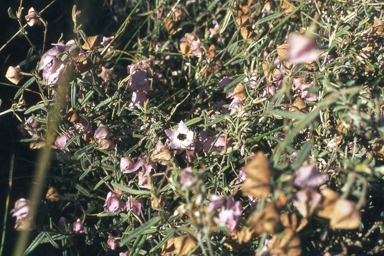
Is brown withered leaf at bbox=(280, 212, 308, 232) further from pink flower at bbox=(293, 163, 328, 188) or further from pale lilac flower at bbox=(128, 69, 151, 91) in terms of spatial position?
pale lilac flower at bbox=(128, 69, 151, 91)

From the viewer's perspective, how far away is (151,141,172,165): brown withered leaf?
1.30 metres

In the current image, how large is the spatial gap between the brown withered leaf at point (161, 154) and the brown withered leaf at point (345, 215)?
72cm

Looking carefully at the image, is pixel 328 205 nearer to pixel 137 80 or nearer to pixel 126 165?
pixel 126 165

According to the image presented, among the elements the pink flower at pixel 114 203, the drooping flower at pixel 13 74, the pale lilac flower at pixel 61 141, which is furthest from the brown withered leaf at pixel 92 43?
the pink flower at pixel 114 203

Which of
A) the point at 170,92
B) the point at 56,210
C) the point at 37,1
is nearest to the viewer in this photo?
the point at 56,210

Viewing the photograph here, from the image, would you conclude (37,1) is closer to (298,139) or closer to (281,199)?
(298,139)

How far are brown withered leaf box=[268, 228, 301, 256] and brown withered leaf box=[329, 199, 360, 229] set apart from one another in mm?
136

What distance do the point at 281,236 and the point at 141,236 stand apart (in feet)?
2.24

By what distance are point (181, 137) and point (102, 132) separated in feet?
1.23

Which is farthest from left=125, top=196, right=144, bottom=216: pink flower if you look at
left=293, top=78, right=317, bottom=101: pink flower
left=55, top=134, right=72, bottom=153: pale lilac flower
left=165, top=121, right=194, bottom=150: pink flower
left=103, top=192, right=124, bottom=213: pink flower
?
left=293, top=78, right=317, bottom=101: pink flower

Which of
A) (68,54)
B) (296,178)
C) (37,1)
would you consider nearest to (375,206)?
(296,178)

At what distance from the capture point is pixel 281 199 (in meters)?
0.81

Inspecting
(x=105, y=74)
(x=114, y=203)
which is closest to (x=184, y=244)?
(x=114, y=203)

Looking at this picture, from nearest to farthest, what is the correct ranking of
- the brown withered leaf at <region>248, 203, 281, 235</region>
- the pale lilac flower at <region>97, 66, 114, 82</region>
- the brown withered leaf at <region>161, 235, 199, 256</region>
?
the brown withered leaf at <region>248, 203, 281, 235</region> → the brown withered leaf at <region>161, 235, 199, 256</region> → the pale lilac flower at <region>97, 66, 114, 82</region>
